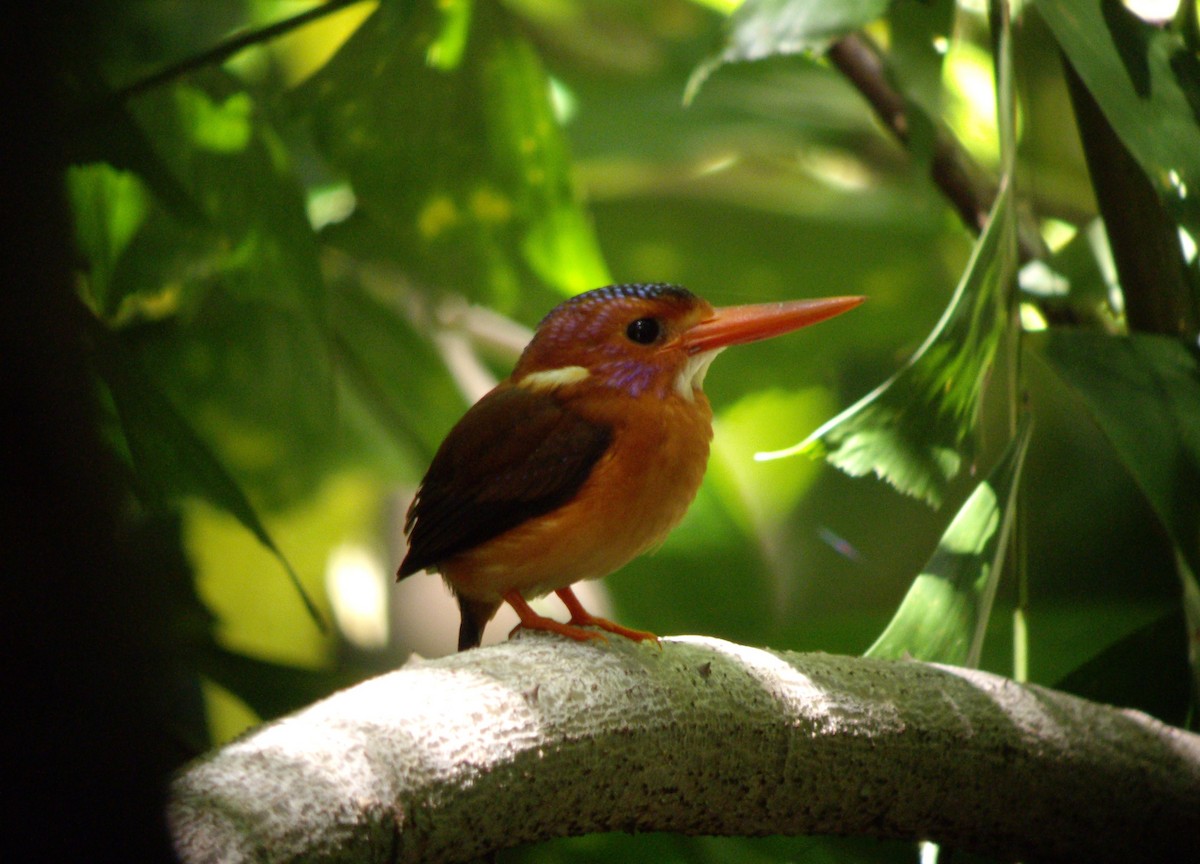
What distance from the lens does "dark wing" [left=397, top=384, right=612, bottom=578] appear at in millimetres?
1369

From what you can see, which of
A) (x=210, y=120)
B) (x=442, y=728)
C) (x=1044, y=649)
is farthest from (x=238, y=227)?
→ (x=1044, y=649)

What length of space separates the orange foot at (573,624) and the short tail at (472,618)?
123 millimetres

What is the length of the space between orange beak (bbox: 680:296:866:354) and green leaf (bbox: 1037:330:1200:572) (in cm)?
29

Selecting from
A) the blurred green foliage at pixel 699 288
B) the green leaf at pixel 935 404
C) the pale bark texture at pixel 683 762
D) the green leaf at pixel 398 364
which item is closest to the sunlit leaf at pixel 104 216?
the blurred green foliage at pixel 699 288

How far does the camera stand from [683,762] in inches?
41.6

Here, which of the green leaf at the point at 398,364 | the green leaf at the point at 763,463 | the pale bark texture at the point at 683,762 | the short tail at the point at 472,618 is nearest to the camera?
the pale bark texture at the point at 683,762

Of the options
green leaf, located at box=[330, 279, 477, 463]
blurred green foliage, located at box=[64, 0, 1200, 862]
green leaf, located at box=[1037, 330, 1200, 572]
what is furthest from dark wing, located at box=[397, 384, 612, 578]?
green leaf, located at box=[330, 279, 477, 463]

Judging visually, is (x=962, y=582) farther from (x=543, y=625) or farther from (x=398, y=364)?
(x=398, y=364)

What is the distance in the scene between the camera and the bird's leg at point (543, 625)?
1.25 m

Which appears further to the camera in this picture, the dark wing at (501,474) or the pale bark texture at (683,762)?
the dark wing at (501,474)

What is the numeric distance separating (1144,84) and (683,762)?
935 millimetres

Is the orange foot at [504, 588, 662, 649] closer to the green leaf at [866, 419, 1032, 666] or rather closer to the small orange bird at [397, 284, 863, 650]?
the small orange bird at [397, 284, 863, 650]

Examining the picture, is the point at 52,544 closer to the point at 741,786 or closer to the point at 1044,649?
the point at 741,786

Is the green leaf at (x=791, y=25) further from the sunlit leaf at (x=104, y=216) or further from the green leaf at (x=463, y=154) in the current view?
the sunlit leaf at (x=104, y=216)
